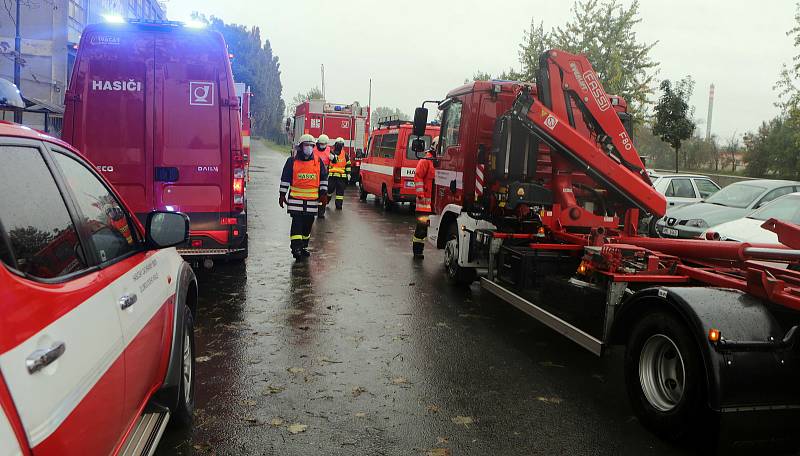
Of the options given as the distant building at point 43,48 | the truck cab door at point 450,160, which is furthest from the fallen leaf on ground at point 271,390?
the distant building at point 43,48

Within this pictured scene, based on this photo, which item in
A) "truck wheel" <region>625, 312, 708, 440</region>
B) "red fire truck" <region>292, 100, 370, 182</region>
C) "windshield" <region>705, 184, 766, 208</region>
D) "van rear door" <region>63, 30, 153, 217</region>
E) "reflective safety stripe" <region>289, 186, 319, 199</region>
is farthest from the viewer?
"red fire truck" <region>292, 100, 370, 182</region>

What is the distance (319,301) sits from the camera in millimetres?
7281

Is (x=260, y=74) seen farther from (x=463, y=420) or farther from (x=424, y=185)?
(x=463, y=420)

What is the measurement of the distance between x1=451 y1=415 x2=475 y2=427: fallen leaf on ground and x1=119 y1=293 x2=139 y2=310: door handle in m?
2.32

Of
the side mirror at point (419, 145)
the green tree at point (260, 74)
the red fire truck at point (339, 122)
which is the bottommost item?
the side mirror at point (419, 145)

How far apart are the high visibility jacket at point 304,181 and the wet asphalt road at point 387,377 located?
5.20 feet

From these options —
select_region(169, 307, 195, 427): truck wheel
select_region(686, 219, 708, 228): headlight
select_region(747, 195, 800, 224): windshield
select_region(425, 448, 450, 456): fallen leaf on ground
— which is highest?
select_region(747, 195, 800, 224): windshield

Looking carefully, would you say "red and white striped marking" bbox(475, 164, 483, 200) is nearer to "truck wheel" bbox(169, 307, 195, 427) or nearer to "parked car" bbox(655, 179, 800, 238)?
"parked car" bbox(655, 179, 800, 238)

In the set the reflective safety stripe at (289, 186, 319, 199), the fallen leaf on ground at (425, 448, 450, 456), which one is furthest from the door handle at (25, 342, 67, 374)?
the reflective safety stripe at (289, 186, 319, 199)

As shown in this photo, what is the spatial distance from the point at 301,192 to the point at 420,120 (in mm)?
2196

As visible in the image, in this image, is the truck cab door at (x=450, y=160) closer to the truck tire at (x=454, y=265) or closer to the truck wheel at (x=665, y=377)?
the truck tire at (x=454, y=265)

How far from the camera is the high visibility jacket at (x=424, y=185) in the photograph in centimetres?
1002

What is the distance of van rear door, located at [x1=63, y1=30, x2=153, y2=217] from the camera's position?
6934mm

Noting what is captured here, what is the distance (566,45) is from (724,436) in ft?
106
